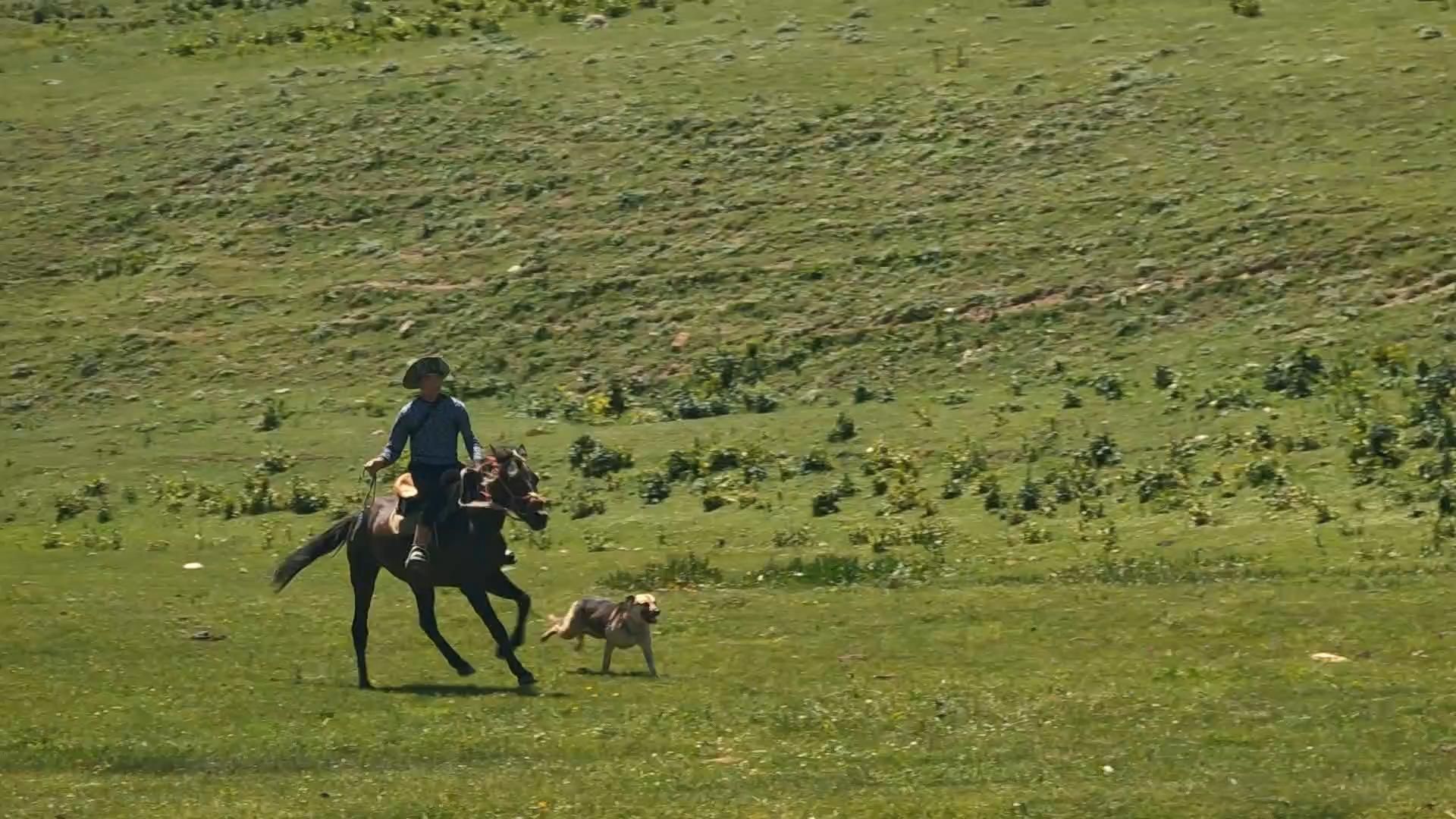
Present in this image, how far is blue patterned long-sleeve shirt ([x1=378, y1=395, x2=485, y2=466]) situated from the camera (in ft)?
65.6

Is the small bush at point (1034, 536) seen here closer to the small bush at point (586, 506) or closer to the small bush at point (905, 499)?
the small bush at point (905, 499)

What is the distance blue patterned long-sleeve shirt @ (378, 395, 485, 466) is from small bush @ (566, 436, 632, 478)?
15.5m

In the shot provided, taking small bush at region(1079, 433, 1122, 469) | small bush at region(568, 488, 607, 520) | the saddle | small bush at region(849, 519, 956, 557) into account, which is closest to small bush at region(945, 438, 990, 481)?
small bush at region(1079, 433, 1122, 469)

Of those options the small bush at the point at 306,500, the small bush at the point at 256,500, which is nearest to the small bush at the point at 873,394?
the small bush at the point at 306,500

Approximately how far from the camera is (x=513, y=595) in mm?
20297

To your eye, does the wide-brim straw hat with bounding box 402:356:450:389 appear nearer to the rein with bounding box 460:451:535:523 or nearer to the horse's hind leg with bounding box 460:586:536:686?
the rein with bounding box 460:451:535:523

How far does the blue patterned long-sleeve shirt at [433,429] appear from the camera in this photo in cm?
1998

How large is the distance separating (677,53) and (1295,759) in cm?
4191

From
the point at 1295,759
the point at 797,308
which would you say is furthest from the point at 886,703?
the point at 797,308

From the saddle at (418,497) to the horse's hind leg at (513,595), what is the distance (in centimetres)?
72

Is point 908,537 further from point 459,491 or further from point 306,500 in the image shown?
point 459,491

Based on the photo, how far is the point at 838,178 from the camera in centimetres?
4875

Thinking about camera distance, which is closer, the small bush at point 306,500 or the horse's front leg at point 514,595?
the horse's front leg at point 514,595

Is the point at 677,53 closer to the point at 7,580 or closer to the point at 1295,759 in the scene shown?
the point at 7,580
